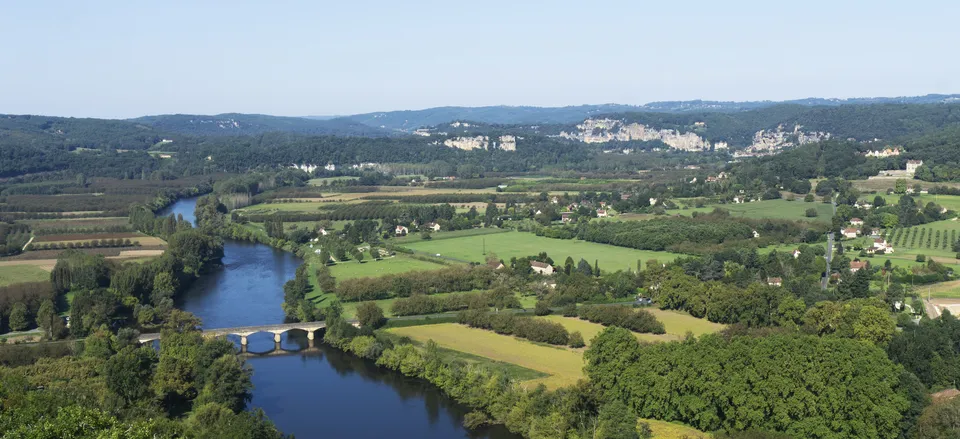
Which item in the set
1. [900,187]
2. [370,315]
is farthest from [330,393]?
[900,187]

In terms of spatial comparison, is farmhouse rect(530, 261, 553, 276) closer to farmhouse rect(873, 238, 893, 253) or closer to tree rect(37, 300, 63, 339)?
farmhouse rect(873, 238, 893, 253)

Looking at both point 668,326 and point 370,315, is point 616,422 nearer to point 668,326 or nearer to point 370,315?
point 668,326

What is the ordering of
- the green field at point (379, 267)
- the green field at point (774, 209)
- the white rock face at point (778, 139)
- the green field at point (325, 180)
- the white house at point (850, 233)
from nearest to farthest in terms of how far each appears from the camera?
the green field at point (379, 267) → the white house at point (850, 233) → the green field at point (774, 209) → the green field at point (325, 180) → the white rock face at point (778, 139)

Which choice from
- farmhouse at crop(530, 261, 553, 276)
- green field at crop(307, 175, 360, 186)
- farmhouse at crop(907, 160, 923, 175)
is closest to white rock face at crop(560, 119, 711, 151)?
green field at crop(307, 175, 360, 186)

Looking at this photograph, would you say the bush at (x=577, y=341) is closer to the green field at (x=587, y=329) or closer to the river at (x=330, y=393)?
the green field at (x=587, y=329)

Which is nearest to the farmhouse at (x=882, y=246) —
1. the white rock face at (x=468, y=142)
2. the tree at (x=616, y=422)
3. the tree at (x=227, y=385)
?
the tree at (x=616, y=422)
